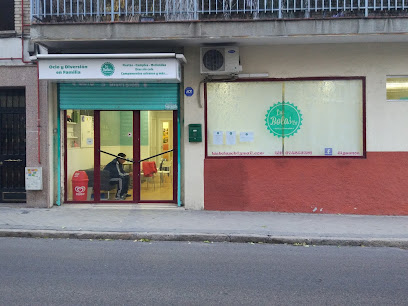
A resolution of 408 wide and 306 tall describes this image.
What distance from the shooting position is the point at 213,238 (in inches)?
298

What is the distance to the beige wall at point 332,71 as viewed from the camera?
31.3ft

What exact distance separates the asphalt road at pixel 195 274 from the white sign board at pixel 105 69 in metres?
3.66

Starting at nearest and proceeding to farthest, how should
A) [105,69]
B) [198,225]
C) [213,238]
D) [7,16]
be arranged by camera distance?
[213,238] → [198,225] → [105,69] → [7,16]

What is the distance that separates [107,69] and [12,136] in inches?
123

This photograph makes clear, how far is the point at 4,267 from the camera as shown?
18.9 feet

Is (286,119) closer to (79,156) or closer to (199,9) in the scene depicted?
(199,9)

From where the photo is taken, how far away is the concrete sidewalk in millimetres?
7539

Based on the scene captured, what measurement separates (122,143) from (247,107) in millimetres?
3166

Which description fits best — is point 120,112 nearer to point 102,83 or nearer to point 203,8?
point 102,83

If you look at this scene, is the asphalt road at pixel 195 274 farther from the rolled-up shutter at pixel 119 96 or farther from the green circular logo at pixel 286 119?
the rolled-up shutter at pixel 119 96

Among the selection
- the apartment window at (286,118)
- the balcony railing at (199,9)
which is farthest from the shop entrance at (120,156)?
the balcony railing at (199,9)

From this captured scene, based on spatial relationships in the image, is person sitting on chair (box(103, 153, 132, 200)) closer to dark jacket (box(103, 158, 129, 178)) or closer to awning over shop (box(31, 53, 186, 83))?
dark jacket (box(103, 158, 129, 178))

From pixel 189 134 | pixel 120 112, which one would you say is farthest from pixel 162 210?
pixel 120 112

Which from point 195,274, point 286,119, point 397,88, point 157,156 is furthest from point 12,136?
point 397,88
